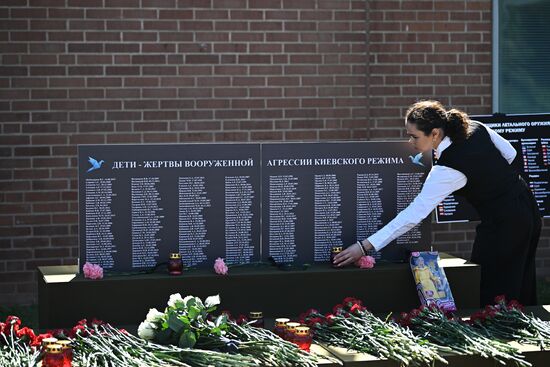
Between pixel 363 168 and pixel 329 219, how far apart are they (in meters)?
0.29

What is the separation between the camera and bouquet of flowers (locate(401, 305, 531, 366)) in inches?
135

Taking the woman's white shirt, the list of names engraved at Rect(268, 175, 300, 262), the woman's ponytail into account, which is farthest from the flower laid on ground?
the woman's ponytail

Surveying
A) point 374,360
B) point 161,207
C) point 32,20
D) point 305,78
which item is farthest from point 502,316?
point 32,20

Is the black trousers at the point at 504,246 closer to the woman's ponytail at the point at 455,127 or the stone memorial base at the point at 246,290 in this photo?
the stone memorial base at the point at 246,290

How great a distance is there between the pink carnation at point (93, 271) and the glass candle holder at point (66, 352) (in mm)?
1158

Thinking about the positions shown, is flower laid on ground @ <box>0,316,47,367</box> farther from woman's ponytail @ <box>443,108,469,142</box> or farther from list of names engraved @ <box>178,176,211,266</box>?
woman's ponytail @ <box>443,108,469,142</box>

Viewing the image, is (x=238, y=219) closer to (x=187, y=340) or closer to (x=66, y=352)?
(x=187, y=340)

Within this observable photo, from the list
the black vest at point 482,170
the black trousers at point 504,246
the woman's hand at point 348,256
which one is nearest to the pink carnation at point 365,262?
the woman's hand at point 348,256

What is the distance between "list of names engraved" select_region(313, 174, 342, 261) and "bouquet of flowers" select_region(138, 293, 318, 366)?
49.1 inches

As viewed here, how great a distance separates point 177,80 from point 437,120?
125 inches

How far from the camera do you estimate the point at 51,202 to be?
7582 mm

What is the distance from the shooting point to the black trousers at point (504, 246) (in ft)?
16.6

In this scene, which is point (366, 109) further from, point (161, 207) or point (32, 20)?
point (161, 207)

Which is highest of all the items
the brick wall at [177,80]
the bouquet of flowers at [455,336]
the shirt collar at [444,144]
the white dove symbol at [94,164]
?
the brick wall at [177,80]
